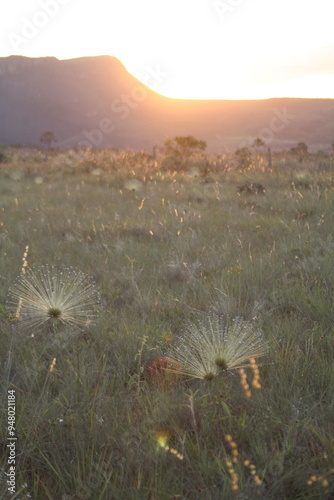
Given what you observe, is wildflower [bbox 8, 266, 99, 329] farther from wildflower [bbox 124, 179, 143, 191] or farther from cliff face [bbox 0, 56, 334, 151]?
cliff face [bbox 0, 56, 334, 151]

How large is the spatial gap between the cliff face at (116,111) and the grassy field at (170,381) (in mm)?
67496

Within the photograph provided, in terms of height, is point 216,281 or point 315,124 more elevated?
point 315,124

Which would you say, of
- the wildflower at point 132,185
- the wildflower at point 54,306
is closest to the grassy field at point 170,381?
the wildflower at point 54,306

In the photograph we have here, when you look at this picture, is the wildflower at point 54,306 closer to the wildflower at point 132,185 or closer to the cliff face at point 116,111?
the wildflower at point 132,185

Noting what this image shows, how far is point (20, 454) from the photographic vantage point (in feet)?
4.58

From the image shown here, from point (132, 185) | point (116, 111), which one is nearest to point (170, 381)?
point (132, 185)

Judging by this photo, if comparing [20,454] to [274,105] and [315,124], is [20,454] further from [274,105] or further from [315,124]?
[274,105]

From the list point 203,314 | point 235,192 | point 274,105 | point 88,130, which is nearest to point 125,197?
point 235,192

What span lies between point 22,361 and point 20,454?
0.64m

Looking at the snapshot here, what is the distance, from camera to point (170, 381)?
1.78 metres

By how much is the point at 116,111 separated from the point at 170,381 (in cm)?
8983

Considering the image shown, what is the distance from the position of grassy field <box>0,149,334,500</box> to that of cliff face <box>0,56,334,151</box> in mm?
67496

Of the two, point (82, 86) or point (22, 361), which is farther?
point (82, 86)

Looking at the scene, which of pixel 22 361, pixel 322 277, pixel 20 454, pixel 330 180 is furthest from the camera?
pixel 330 180
